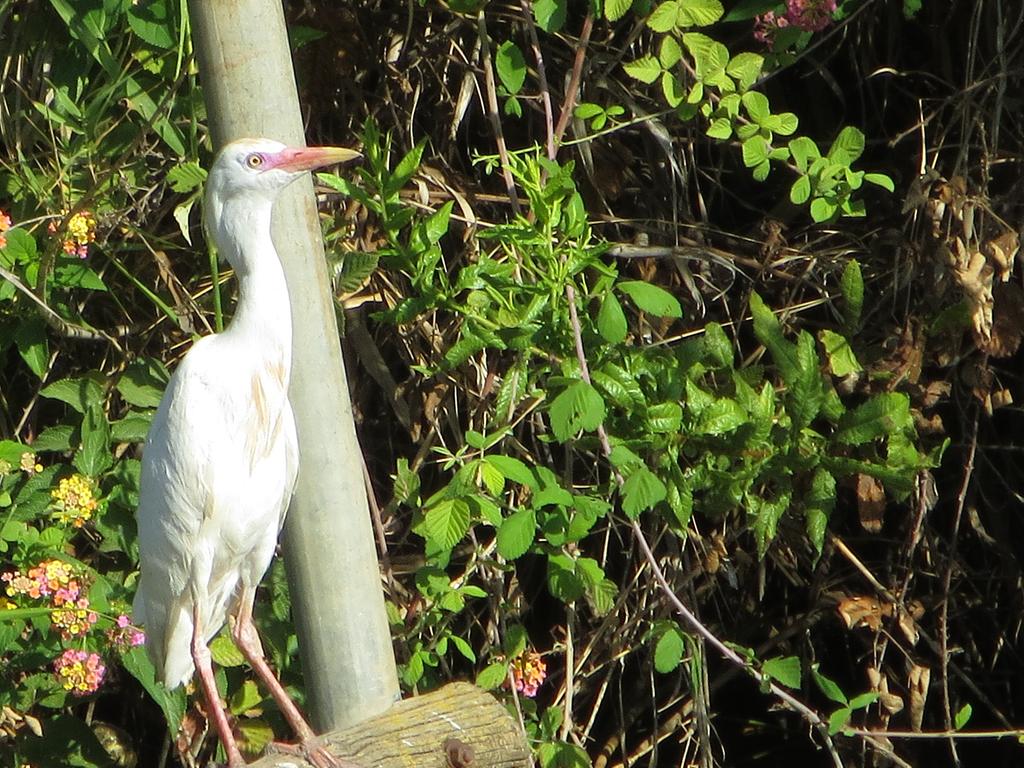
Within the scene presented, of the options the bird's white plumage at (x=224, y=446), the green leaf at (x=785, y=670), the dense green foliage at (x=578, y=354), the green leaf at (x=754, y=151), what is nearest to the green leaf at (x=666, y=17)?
the dense green foliage at (x=578, y=354)

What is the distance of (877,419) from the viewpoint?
2641 millimetres

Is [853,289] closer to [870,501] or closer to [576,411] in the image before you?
[870,501]

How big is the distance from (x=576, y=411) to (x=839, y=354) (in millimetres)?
720

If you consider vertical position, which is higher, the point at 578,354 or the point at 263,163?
the point at 263,163

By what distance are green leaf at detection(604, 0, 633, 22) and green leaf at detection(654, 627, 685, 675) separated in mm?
1270

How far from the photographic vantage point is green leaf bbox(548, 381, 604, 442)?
239 centimetres

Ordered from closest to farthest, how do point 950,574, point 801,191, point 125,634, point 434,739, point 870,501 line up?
1. point 434,739
2. point 125,634
3. point 801,191
4. point 870,501
5. point 950,574

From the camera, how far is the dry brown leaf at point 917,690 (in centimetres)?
315

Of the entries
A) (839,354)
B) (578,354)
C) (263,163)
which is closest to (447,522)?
(578,354)

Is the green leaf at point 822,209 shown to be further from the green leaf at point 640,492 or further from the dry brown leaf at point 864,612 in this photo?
the dry brown leaf at point 864,612

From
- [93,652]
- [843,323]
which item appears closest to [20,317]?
[93,652]

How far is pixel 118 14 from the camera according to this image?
8.95 ft

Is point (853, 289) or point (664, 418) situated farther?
point (853, 289)

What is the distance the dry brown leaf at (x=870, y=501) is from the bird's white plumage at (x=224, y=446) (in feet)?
4.12
